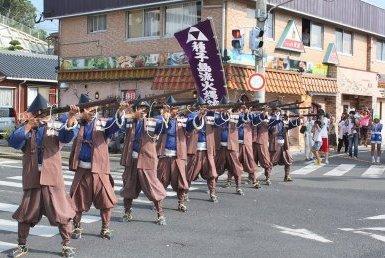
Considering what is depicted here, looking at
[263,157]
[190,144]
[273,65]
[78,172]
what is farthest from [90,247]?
[273,65]

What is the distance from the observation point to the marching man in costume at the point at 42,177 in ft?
21.8

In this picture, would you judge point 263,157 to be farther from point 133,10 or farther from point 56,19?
point 56,19

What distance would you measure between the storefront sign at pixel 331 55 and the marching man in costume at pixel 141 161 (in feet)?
57.5

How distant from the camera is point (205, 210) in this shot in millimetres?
9969

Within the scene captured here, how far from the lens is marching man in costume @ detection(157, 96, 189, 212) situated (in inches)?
380

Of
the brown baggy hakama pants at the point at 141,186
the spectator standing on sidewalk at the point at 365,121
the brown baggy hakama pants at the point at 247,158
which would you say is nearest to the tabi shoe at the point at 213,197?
the brown baggy hakama pants at the point at 247,158

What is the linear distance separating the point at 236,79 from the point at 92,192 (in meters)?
12.7

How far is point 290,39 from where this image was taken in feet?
74.4

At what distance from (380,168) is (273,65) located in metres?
6.33

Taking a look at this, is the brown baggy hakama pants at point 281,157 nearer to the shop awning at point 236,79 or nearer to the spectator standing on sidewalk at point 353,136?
the shop awning at point 236,79

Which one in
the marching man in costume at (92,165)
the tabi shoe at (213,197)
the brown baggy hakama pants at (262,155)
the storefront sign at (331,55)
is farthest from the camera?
the storefront sign at (331,55)

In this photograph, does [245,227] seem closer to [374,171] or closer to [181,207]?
[181,207]

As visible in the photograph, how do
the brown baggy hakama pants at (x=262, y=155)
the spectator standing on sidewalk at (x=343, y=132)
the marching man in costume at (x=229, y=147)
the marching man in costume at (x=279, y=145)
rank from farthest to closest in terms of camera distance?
the spectator standing on sidewalk at (x=343, y=132)
the marching man in costume at (x=279, y=145)
the brown baggy hakama pants at (x=262, y=155)
the marching man in costume at (x=229, y=147)

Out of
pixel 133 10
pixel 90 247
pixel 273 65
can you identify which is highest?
pixel 133 10
